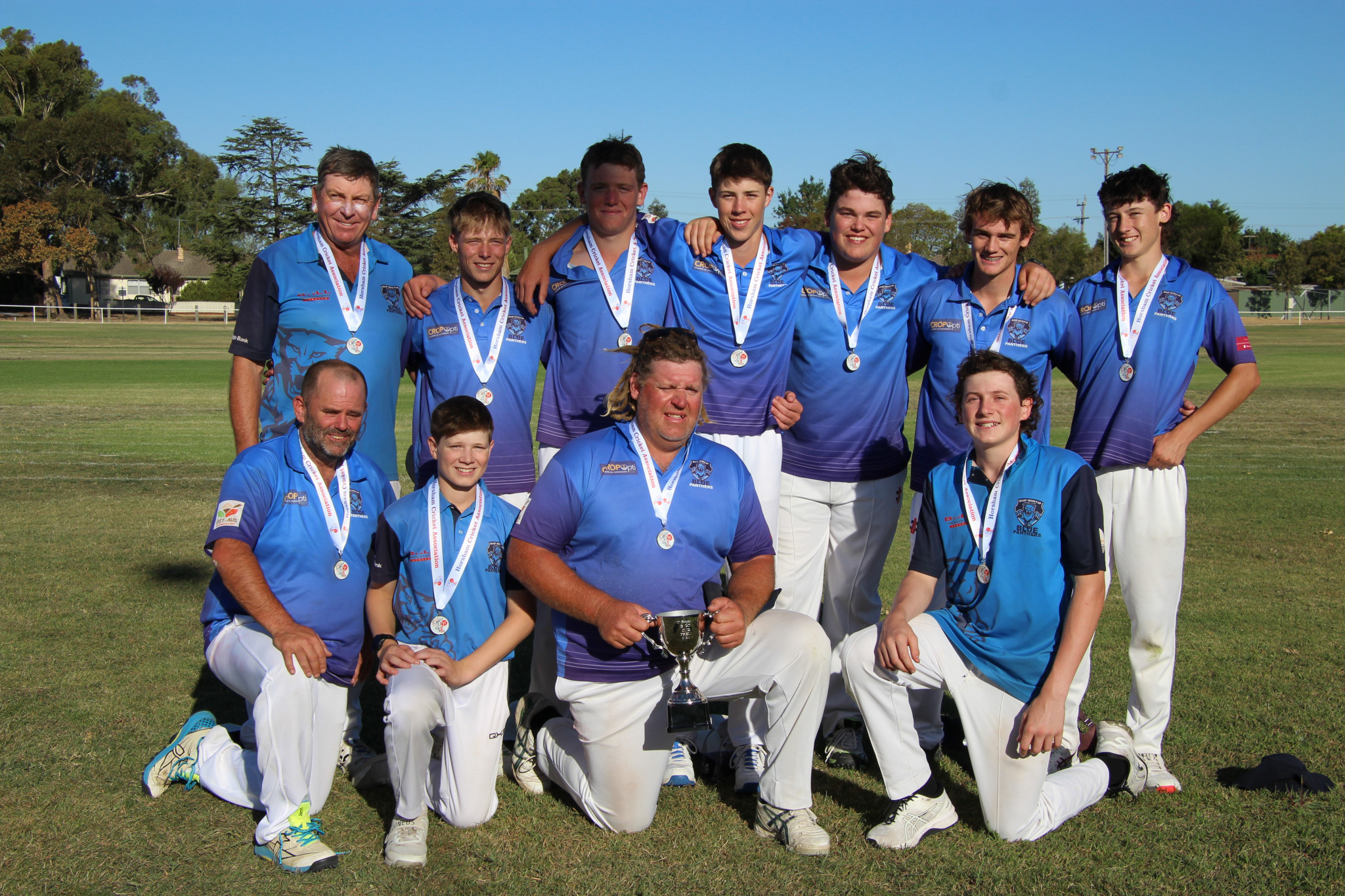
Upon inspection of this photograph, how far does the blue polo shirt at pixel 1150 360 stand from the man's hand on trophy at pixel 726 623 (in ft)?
6.48

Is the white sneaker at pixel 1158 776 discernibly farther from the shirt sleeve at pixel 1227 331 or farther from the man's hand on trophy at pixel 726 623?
the man's hand on trophy at pixel 726 623

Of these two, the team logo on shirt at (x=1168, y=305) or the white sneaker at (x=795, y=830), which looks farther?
the team logo on shirt at (x=1168, y=305)

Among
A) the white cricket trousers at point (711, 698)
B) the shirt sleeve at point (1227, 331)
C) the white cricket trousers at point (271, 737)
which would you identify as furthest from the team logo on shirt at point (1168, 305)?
the white cricket trousers at point (271, 737)

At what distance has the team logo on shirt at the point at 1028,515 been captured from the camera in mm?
4070

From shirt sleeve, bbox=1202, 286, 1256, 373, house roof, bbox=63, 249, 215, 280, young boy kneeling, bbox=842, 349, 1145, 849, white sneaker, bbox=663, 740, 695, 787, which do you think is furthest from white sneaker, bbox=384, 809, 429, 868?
house roof, bbox=63, 249, 215, 280

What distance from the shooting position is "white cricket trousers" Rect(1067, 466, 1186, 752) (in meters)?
4.71

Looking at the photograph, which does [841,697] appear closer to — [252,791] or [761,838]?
[761,838]

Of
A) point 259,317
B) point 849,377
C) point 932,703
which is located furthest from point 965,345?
point 259,317

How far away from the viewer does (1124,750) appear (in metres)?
4.57

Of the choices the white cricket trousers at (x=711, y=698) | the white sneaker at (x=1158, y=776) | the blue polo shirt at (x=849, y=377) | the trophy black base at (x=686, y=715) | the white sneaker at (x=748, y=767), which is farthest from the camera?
the blue polo shirt at (x=849, y=377)

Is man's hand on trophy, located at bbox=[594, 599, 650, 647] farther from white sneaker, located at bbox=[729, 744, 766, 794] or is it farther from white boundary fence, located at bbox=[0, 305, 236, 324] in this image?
white boundary fence, located at bbox=[0, 305, 236, 324]

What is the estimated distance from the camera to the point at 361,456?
15.0ft

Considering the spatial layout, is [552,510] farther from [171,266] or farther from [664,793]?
[171,266]

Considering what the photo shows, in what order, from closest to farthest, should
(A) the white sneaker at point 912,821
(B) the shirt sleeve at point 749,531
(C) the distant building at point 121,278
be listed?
(A) the white sneaker at point 912,821 < (B) the shirt sleeve at point 749,531 < (C) the distant building at point 121,278
